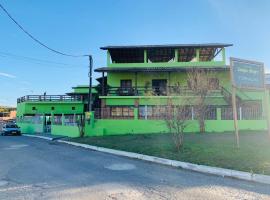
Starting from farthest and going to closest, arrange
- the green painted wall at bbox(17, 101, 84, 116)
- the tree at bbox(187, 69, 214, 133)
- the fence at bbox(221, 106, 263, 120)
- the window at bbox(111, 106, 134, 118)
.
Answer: the green painted wall at bbox(17, 101, 84, 116) → the window at bbox(111, 106, 134, 118) → the fence at bbox(221, 106, 263, 120) → the tree at bbox(187, 69, 214, 133)

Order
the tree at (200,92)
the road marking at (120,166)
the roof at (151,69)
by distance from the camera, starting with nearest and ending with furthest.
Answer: the road marking at (120,166) < the tree at (200,92) < the roof at (151,69)

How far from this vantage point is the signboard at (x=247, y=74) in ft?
42.3

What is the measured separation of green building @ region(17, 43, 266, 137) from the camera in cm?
2408

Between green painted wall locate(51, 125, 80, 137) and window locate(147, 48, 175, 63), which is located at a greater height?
window locate(147, 48, 175, 63)

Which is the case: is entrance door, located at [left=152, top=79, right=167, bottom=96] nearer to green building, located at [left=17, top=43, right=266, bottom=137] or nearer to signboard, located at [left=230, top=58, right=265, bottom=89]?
green building, located at [left=17, top=43, right=266, bottom=137]

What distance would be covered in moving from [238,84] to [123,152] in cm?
563

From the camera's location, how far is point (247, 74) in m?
13.3

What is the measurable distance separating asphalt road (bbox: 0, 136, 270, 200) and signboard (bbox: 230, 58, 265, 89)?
5.33 metres

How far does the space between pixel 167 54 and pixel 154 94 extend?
7.09 m

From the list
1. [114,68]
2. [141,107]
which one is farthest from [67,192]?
[114,68]

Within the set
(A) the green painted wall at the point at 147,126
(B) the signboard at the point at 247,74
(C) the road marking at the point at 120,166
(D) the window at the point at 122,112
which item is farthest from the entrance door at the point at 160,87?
(C) the road marking at the point at 120,166

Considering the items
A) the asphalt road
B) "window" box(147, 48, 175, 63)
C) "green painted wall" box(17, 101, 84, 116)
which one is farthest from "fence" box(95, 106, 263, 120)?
"green painted wall" box(17, 101, 84, 116)

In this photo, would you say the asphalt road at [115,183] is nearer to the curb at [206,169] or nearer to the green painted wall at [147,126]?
the curb at [206,169]

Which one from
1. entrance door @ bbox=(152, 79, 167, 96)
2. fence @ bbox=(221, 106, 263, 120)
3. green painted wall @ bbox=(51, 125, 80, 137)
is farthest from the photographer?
entrance door @ bbox=(152, 79, 167, 96)
